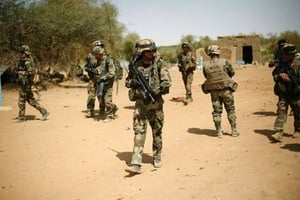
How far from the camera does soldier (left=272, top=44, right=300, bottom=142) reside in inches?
242

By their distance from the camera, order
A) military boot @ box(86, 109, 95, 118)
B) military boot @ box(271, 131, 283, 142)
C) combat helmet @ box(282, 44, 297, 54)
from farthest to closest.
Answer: military boot @ box(86, 109, 95, 118)
military boot @ box(271, 131, 283, 142)
combat helmet @ box(282, 44, 297, 54)

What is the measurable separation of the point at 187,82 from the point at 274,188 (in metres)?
7.15

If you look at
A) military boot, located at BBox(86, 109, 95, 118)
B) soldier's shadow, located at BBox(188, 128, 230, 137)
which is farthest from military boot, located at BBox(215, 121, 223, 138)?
military boot, located at BBox(86, 109, 95, 118)

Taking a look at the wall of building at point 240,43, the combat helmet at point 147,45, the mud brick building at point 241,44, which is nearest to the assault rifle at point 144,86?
the combat helmet at point 147,45

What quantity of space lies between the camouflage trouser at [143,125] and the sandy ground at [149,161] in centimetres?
30

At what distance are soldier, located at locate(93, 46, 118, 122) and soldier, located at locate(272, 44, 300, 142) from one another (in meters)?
4.26

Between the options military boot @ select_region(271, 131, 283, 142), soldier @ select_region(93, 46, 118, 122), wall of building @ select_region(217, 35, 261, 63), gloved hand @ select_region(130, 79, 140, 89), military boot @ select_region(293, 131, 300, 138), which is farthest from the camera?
wall of building @ select_region(217, 35, 261, 63)

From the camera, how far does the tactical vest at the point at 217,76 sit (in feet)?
21.8

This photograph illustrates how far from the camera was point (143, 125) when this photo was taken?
16.8 feet

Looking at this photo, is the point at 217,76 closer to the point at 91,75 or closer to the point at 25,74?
the point at 91,75

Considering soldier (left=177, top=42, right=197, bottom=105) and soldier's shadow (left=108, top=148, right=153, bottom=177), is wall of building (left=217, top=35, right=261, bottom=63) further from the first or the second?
soldier's shadow (left=108, top=148, right=153, bottom=177)

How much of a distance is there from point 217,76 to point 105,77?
127 inches

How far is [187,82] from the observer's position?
11188 mm

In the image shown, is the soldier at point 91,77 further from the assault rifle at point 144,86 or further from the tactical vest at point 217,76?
the assault rifle at point 144,86
